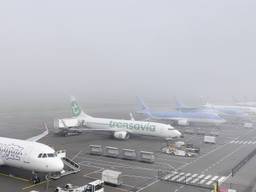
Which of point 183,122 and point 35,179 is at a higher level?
point 35,179

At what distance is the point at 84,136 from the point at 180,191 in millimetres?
42569

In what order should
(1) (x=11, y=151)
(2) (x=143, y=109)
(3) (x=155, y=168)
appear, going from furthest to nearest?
(2) (x=143, y=109) < (3) (x=155, y=168) < (1) (x=11, y=151)

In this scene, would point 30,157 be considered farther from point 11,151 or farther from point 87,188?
point 87,188

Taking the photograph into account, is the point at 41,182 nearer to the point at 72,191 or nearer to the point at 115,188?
the point at 72,191

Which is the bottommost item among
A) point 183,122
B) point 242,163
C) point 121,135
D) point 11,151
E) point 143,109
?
point 242,163

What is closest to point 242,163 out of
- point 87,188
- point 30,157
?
point 87,188

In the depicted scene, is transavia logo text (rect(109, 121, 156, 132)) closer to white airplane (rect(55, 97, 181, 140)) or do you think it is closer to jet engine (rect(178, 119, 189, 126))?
white airplane (rect(55, 97, 181, 140))

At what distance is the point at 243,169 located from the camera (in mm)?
45750

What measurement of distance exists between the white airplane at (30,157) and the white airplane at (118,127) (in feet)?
111

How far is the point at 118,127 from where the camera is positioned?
239 ft

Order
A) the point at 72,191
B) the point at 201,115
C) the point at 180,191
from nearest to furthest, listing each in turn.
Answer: the point at 72,191 → the point at 180,191 → the point at 201,115

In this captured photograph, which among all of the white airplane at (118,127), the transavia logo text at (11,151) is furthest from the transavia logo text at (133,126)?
the transavia logo text at (11,151)

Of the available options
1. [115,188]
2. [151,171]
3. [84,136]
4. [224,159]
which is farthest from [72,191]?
[84,136]

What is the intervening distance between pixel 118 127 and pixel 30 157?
37.6 m
